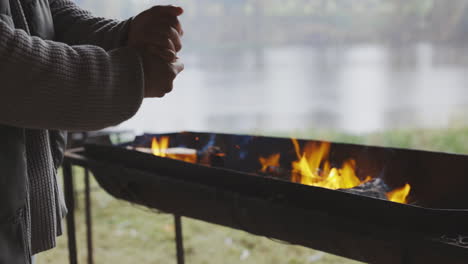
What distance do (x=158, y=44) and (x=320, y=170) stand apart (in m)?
0.87

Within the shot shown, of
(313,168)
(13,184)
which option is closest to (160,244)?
(313,168)

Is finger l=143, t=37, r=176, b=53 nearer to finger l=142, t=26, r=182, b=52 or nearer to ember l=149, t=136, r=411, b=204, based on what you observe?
finger l=142, t=26, r=182, b=52

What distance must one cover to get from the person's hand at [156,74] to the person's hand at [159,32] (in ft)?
0.04

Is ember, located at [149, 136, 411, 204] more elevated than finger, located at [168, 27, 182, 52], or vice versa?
finger, located at [168, 27, 182, 52]

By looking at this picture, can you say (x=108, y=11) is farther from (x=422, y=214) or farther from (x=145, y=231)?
(x=422, y=214)

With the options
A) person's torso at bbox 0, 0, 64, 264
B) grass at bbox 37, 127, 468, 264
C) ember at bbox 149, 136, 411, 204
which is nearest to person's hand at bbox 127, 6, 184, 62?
person's torso at bbox 0, 0, 64, 264

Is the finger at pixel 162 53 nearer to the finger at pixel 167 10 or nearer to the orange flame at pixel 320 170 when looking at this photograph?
the finger at pixel 167 10

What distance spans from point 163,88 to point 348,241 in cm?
62

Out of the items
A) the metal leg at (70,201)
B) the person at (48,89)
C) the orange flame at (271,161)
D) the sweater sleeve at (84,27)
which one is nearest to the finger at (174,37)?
the person at (48,89)

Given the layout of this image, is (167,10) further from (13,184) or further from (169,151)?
(169,151)

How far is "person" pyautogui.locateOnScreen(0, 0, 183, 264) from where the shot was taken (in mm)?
649

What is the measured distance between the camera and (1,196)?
708mm

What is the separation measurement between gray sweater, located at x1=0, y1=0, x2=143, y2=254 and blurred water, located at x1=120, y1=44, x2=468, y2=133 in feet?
14.1

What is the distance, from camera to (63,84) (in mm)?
664
